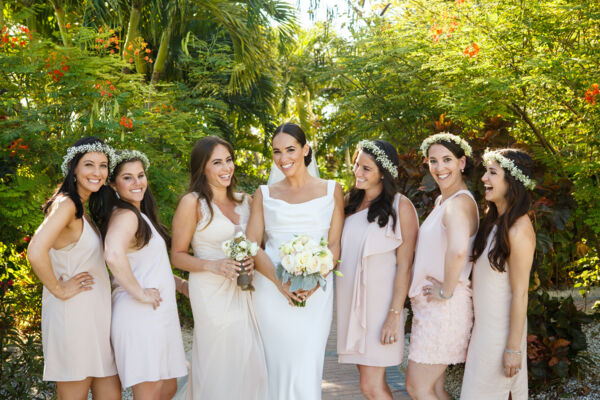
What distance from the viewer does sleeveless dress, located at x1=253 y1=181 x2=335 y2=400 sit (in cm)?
376

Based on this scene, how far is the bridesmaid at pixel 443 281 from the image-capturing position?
11.4 feet

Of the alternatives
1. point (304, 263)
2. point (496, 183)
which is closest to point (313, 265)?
point (304, 263)

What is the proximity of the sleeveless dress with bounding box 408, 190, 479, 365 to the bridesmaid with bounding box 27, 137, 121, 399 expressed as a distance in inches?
83.7

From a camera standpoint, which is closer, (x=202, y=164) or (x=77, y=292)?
(x=77, y=292)

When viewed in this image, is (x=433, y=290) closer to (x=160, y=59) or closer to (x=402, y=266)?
(x=402, y=266)

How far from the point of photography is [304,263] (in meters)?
3.36

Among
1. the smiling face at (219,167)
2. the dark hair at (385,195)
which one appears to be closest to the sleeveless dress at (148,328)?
the smiling face at (219,167)

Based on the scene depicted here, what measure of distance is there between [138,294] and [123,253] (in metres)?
0.30

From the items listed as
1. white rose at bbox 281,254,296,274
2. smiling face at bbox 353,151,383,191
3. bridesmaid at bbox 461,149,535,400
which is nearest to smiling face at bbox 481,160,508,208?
bridesmaid at bbox 461,149,535,400

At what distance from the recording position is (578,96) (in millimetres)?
4801

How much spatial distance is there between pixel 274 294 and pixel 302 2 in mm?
8796

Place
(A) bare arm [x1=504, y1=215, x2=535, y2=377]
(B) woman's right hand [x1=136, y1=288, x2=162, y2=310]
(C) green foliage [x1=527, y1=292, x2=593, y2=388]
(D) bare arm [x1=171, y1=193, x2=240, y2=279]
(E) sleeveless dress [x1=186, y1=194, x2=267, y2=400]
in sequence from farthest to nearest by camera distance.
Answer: (C) green foliage [x1=527, y1=292, x2=593, y2=388], (E) sleeveless dress [x1=186, y1=194, x2=267, y2=400], (D) bare arm [x1=171, y1=193, x2=240, y2=279], (B) woman's right hand [x1=136, y1=288, x2=162, y2=310], (A) bare arm [x1=504, y1=215, x2=535, y2=377]

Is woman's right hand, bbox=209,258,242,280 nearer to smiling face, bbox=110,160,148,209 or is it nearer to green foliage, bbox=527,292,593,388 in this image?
smiling face, bbox=110,160,148,209

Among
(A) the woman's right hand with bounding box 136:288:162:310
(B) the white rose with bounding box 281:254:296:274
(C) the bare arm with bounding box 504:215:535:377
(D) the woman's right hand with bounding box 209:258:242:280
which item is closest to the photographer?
(C) the bare arm with bounding box 504:215:535:377
